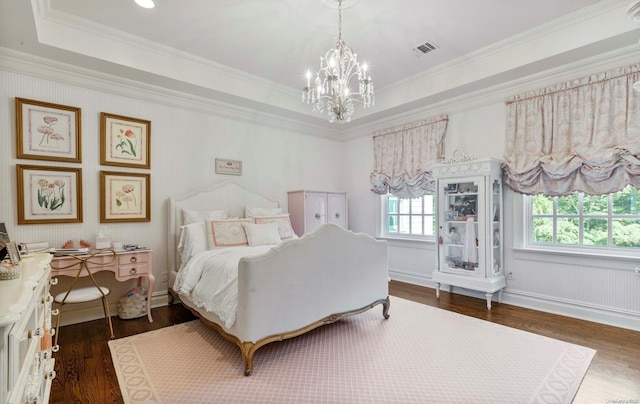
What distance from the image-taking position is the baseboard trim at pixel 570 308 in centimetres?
305

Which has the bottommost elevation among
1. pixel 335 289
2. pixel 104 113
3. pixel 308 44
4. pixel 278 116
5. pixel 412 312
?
pixel 412 312

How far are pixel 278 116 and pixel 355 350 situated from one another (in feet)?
12.0

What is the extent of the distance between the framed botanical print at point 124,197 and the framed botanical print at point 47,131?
1.22 feet

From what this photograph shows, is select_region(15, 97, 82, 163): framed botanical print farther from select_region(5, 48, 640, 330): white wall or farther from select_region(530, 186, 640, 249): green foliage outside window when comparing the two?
select_region(530, 186, 640, 249): green foliage outside window

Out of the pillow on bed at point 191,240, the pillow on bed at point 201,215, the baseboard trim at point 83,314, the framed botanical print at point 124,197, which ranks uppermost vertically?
the framed botanical print at point 124,197

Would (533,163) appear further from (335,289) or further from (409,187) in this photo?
(335,289)

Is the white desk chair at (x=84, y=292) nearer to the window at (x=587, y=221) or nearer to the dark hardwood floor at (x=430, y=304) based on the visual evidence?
the dark hardwood floor at (x=430, y=304)

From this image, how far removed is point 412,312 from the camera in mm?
3480

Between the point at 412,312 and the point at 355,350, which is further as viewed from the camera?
the point at 412,312

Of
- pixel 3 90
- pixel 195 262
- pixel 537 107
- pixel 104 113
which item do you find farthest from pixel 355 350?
pixel 3 90

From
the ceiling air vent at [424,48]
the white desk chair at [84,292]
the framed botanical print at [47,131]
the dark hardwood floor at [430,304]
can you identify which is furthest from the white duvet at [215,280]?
the ceiling air vent at [424,48]

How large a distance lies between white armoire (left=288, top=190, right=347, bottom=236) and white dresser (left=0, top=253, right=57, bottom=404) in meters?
3.24

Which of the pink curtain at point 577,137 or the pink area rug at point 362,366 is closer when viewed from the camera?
the pink area rug at point 362,366

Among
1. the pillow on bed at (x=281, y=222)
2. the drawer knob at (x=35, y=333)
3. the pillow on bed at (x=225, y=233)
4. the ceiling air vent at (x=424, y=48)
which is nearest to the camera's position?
the drawer knob at (x=35, y=333)
